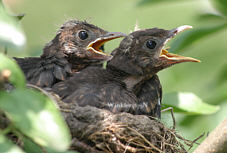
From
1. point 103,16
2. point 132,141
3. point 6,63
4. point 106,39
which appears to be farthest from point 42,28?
point 6,63

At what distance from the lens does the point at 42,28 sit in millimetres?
7730

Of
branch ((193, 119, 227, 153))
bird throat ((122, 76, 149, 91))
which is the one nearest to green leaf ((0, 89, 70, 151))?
branch ((193, 119, 227, 153))

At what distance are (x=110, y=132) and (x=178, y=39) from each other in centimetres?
127

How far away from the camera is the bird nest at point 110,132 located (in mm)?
2541

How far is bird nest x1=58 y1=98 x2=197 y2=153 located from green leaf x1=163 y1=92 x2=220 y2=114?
2.05 feet

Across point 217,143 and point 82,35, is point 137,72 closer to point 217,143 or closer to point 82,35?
point 82,35

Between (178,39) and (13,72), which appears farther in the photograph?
(178,39)

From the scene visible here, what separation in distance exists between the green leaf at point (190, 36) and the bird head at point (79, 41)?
17.5 inches

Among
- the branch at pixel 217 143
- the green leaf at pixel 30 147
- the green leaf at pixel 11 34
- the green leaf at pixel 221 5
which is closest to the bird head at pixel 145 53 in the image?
the green leaf at pixel 221 5

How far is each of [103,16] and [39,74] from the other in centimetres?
525

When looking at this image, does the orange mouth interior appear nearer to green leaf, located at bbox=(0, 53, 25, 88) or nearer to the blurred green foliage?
the blurred green foliage

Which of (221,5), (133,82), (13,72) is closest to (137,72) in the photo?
(133,82)

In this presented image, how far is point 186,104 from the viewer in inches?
136

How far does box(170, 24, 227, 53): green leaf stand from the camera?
3535 millimetres
